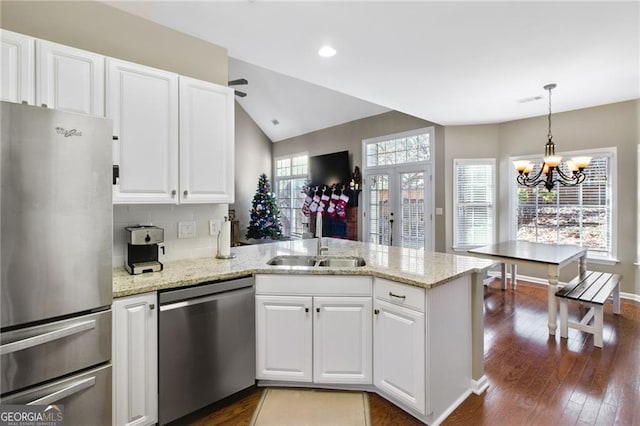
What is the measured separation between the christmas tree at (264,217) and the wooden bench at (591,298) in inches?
211

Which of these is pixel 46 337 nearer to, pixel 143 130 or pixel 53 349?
pixel 53 349

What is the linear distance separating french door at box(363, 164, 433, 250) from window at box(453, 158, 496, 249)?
467mm

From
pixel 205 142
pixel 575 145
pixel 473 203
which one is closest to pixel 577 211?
pixel 575 145

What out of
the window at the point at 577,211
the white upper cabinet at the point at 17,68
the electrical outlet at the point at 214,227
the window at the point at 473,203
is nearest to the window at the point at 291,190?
the window at the point at 473,203

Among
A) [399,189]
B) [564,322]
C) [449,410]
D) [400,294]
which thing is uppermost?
[399,189]

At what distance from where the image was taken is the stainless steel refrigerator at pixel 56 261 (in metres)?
1.27

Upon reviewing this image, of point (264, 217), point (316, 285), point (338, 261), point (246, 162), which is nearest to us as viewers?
point (316, 285)

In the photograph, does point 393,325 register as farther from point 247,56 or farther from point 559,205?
point 559,205

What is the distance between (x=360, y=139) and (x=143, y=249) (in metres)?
5.18

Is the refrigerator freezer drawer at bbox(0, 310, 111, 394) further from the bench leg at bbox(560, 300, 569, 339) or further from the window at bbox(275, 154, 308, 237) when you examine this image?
the window at bbox(275, 154, 308, 237)

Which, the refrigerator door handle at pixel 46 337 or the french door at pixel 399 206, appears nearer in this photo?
the refrigerator door handle at pixel 46 337

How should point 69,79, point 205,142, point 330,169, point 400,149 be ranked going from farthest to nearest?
1. point 330,169
2. point 400,149
3. point 205,142
4. point 69,79

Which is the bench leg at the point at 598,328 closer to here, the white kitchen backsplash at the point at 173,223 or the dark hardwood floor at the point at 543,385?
the dark hardwood floor at the point at 543,385

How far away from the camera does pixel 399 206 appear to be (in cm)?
596
